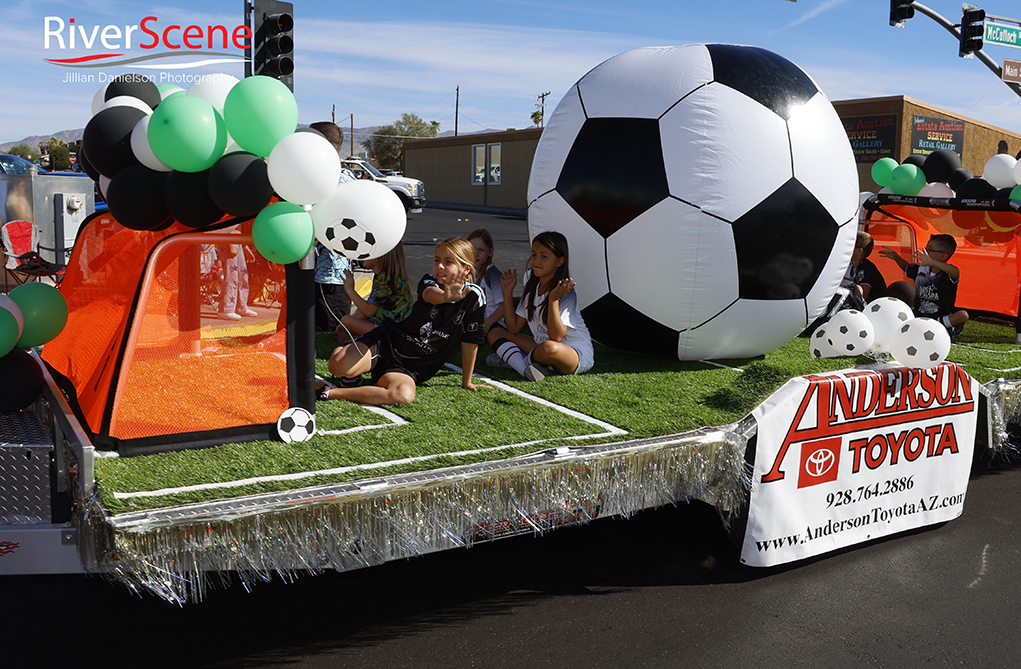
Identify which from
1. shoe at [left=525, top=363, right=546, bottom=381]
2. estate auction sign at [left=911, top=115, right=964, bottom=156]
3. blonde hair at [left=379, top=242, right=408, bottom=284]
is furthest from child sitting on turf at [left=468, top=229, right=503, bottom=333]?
estate auction sign at [left=911, top=115, right=964, bottom=156]

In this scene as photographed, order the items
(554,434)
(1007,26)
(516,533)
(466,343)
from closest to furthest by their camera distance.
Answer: (516,533) < (554,434) < (466,343) < (1007,26)

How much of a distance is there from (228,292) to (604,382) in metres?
1.88

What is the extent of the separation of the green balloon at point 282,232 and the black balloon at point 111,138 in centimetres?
51

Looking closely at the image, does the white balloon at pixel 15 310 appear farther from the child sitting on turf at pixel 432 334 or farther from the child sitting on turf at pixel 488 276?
the child sitting on turf at pixel 488 276

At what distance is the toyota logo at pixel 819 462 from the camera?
337cm

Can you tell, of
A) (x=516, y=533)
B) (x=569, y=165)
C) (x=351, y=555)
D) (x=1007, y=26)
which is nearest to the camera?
(x=351, y=555)

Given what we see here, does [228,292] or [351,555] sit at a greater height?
[228,292]

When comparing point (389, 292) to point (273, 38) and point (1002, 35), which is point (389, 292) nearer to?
point (273, 38)

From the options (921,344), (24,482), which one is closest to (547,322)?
(921,344)

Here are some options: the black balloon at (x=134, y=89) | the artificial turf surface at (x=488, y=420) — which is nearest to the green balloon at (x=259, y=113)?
the black balloon at (x=134, y=89)

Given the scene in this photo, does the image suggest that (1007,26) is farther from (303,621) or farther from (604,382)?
(303,621)

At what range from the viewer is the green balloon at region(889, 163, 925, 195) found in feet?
21.8

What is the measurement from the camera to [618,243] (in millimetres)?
4234

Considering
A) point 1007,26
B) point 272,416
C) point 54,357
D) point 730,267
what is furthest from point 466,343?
point 1007,26
